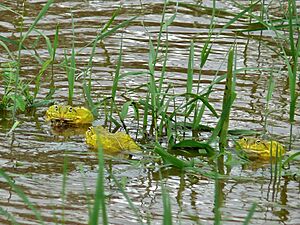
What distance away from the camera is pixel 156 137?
408 centimetres

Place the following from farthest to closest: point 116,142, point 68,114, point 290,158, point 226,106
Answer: point 68,114 < point 116,142 < point 226,106 < point 290,158

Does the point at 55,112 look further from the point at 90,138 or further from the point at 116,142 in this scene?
the point at 116,142

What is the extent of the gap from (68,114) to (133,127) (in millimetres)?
287

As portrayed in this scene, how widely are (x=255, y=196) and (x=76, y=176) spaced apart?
0.66 metres

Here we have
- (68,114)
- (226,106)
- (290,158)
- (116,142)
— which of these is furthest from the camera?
(68,114)

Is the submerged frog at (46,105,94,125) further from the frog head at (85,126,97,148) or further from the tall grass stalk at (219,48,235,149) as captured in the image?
the tall grass stalk at (219,48,235,149)

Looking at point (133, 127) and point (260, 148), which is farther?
point (133, 127)

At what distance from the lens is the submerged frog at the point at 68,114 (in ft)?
14.4

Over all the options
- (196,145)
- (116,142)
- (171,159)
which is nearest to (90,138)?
(116,142)

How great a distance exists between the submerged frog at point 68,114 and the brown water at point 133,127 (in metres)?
0.06

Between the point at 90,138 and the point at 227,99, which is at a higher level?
the point at 227,99

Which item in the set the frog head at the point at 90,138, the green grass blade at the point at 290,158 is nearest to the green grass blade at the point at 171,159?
the green grass blade at the point at 290,158

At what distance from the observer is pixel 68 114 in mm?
4383

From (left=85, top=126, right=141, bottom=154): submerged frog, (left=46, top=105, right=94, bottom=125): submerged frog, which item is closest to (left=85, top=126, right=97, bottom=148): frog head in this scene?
(left=85, top=126, right=141, bottom=154): submerged frog
